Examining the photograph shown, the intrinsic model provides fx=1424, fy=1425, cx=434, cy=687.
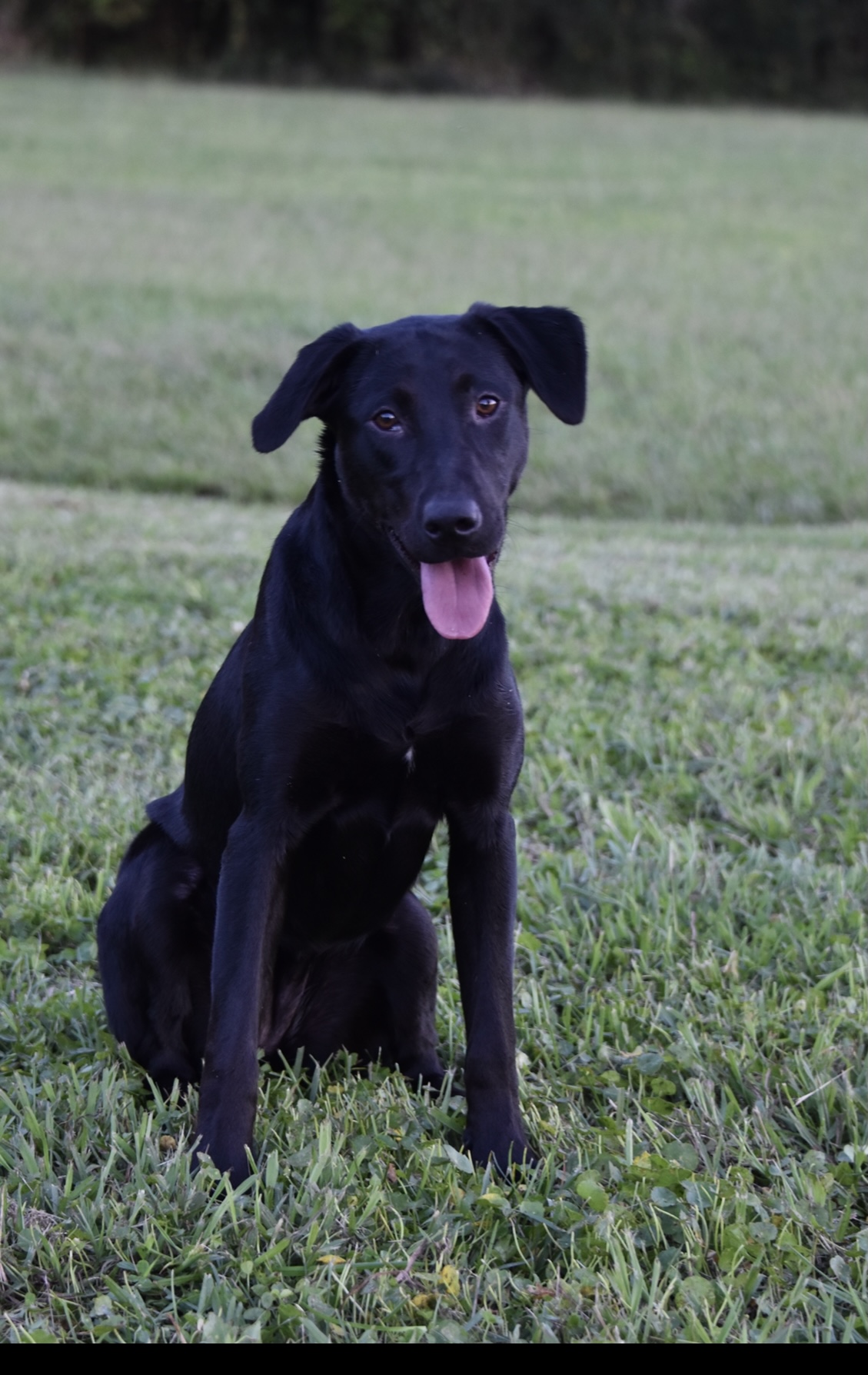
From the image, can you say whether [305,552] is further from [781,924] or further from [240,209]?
[240,209]

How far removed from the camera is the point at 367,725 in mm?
2609

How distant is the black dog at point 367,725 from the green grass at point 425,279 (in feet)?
23.5

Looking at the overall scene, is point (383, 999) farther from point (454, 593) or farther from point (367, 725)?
point (454, 593)

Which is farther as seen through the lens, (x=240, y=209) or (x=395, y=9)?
(x=395, y=9)

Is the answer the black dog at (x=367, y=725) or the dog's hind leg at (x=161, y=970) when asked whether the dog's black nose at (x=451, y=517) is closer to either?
the black dog at (x=367, y=725)

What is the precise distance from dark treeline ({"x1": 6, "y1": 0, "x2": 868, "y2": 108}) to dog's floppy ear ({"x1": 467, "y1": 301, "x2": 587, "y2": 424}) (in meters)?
37.4

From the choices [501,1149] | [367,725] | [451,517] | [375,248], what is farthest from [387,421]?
[375,248]

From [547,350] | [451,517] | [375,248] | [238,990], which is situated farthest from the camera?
[375,248]

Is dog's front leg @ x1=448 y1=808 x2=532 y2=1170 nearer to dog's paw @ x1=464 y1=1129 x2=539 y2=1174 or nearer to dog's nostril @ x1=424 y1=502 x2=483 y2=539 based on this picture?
dog's paw @ x1=464 y1=1129 x2=539 y2=1174

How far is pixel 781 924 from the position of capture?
11.7 ft

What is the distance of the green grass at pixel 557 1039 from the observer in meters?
2.25

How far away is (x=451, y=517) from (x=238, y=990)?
930 mm
